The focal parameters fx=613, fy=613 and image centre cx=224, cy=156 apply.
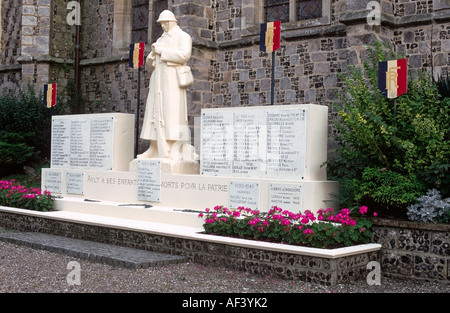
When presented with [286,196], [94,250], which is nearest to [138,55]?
[94,250]

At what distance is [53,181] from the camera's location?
11.7 metres

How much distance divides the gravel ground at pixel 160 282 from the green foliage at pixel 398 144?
1134 millimetres

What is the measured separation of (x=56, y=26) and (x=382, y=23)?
34.6 ft

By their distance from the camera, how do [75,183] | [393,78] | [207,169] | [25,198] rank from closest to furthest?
1. [393,78]
2. [207,169]
3. [25,198]
4. [75,183]

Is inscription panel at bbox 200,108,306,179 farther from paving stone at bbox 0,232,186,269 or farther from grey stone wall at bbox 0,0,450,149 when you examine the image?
paving stone at bbox 0,232,186,269

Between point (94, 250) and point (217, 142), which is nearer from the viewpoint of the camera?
point (94, 250)

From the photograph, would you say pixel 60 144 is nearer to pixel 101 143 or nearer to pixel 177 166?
pixel 101 143

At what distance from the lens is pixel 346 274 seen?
21.8 feet

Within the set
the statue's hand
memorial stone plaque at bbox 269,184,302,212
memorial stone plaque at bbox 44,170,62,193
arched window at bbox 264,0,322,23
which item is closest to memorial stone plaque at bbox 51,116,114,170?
memorial stone plaque at bbox 44,170,62,193

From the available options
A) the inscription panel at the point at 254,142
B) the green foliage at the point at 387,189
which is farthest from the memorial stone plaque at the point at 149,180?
the green foliage at the point at 387,189

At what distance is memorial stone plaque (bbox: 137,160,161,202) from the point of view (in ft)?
32.2

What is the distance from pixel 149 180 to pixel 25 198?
98.1 inches

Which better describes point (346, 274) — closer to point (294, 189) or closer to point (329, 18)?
point (294, 189)

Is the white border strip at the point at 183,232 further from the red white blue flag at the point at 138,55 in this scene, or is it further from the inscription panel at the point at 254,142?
the red white blue flag at the point at 138,55
